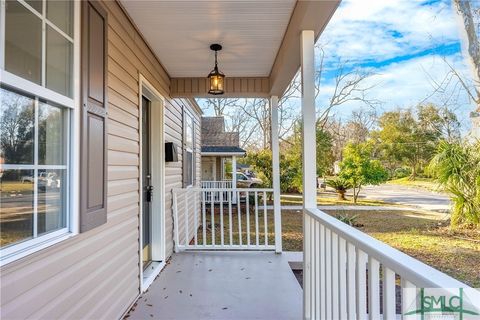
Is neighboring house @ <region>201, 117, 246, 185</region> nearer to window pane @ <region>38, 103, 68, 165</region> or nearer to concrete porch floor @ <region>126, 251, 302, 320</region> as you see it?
concrete porch floor @ <region>126, 251, 302, 320</region>

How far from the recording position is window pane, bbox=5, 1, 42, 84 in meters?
1.31

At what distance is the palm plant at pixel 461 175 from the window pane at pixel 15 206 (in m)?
4.41

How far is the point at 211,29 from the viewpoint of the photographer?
298 centimetres

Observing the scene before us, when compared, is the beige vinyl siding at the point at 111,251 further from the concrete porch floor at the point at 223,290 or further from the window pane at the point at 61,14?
the window pane at the point at 61,14

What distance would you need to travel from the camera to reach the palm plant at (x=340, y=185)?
33.7 ft

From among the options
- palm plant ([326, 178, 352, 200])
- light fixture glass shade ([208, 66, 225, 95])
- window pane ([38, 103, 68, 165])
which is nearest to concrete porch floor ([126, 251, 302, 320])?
window pane ([38, 103, 68, 165])

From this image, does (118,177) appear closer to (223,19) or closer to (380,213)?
(223,19)

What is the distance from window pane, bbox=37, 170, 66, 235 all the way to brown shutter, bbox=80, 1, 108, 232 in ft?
0.40

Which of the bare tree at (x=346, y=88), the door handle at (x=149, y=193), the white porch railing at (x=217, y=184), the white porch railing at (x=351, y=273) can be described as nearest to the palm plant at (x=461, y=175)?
the bare tree at (x=346, y=88)

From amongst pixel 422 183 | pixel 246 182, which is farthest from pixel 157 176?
pixel 246 182

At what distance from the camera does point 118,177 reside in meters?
2.59

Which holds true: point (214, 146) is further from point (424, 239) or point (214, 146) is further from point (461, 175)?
point (461, 175)

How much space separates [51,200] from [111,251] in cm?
91

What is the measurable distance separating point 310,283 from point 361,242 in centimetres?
119
